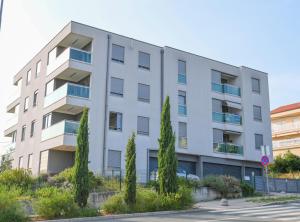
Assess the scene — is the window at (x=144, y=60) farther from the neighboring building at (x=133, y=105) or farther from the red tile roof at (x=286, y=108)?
the red tile roof at (x=286, y=108)

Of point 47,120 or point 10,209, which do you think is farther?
point 47,120

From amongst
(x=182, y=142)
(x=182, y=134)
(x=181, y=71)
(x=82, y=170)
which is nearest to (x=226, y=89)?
(x=181, y=71)

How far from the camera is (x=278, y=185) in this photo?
1339 inches

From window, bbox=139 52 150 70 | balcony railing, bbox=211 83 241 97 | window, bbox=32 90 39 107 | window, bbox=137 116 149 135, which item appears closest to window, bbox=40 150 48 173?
window, bbox=32 90 39 107

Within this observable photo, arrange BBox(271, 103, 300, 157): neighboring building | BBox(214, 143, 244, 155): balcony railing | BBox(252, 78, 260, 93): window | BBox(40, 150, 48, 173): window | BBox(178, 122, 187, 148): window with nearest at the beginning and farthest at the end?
BBox(40, 150, 48, 173): window < BBox(178, 122, 187, 148): window < BBox(214, 143, 244, 155): balcony railing < BBox(252, 78, 260, 93): window < BBox(271, 103, 300, 157): neighboring building

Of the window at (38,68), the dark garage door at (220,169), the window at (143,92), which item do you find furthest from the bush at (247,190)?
the window at (38,68)

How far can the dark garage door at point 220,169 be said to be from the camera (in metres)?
35.0

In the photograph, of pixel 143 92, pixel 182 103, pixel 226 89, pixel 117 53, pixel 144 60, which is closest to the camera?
pixel 117 53

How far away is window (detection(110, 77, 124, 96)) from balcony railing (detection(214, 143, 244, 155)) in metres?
9.59

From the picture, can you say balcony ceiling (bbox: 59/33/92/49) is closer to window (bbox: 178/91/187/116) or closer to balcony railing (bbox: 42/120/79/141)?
balcony railing (bbox: 42/120/79/141)

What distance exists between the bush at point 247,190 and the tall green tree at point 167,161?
8.96m

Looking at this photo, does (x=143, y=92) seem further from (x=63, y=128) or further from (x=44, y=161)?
(x=44, y=161)

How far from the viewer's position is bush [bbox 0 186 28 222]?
1545 cm

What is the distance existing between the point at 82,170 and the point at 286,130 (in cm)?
4506
